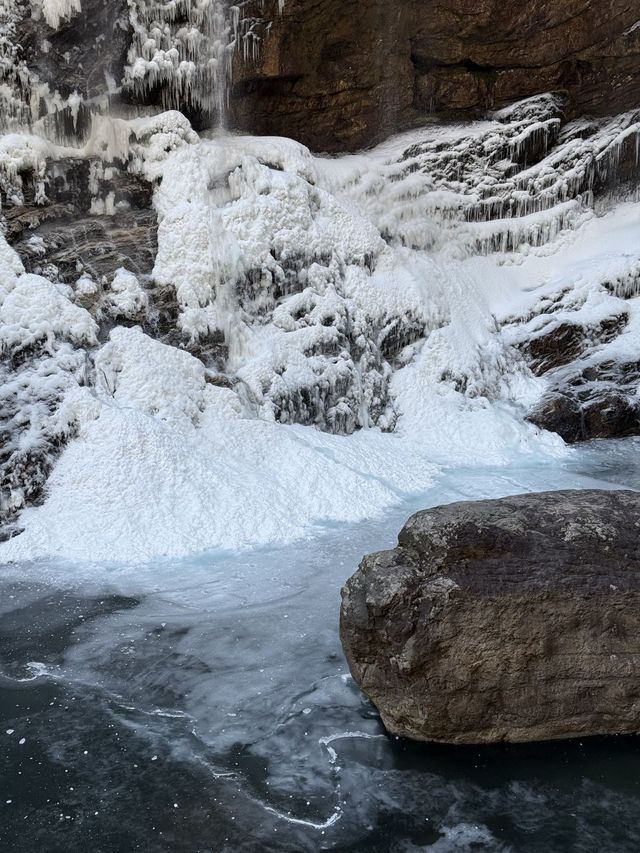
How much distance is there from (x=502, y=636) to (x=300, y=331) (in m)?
8.60

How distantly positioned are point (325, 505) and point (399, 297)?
21.2 ft

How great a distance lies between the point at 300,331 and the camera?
1217 centimetres

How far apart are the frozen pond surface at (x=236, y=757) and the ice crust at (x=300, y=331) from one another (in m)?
1.82

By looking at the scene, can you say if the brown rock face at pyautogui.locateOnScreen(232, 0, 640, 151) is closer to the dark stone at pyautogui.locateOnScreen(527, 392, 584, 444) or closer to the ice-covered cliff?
the ice-covered cliff

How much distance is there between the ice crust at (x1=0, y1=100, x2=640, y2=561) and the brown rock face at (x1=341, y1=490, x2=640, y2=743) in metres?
3.69

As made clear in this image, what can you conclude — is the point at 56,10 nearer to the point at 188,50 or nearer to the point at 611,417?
the point at 188,50

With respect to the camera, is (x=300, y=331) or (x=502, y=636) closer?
(x=502, y=636)

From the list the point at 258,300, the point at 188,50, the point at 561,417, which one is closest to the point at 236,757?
the point at 258,300

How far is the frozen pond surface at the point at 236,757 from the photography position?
3.63 meters

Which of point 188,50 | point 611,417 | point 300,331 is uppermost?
point 188,50

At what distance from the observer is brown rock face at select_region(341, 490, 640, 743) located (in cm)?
420

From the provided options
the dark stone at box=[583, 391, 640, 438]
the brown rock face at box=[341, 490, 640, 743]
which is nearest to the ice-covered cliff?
the dark stone at box=[583, 391, 640, 438]

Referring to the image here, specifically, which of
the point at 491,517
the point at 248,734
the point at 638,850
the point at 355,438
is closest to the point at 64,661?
the point at 248,734

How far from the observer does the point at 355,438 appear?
446 inches
